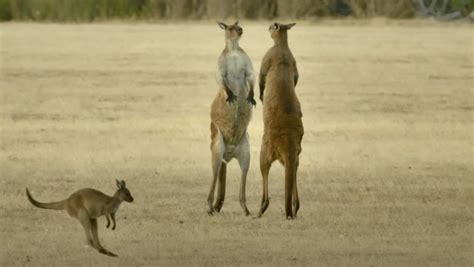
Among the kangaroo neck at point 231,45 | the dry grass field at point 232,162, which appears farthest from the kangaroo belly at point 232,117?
the dry grass field at point 232,162

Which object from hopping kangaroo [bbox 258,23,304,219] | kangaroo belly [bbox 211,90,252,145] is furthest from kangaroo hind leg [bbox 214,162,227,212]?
hopping kangaroo [bbox 258,23,304,219]

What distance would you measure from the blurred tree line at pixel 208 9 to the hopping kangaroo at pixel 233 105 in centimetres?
2244

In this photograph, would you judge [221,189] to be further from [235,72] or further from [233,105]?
[235,72]

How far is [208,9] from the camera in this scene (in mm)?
36250

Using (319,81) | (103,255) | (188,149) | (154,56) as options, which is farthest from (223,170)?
(154,56)

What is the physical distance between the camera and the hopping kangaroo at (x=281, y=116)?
12.8 meters

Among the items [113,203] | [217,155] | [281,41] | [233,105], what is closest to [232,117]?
[233,105]

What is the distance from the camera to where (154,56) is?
97.0 feet

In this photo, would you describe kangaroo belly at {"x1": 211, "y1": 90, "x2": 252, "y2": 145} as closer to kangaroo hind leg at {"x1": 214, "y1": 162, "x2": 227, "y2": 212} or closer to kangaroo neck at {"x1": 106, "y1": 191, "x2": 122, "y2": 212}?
kangaroo hind leg at {"x1": 214, "y1": 162, "x2": 227, "y2": 212}

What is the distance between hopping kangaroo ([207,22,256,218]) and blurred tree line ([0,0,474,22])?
22436 mm

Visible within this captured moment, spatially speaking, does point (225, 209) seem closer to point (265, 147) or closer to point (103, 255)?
point (265, 147)

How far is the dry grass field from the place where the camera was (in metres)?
12.4

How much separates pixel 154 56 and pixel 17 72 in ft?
9.19

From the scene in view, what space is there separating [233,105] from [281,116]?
0.36 m
